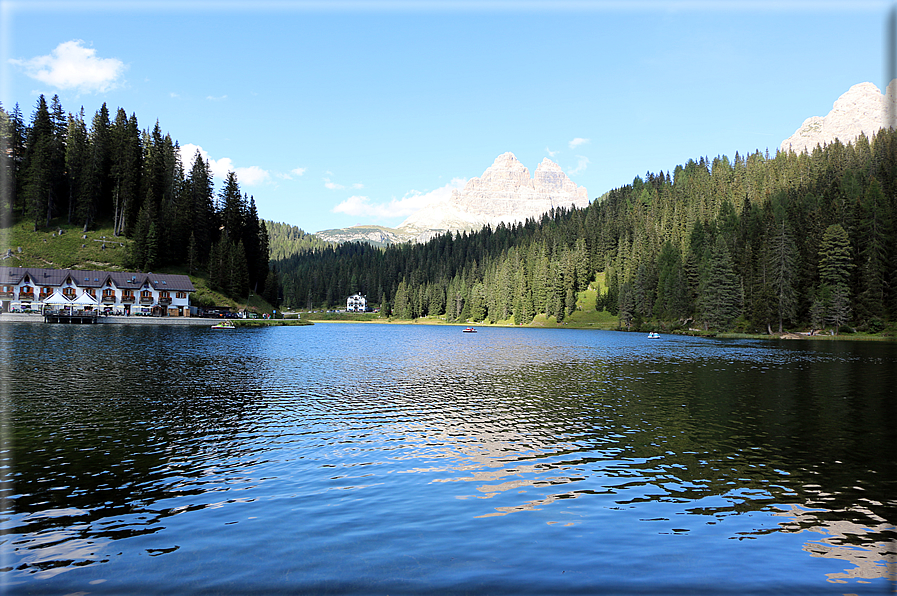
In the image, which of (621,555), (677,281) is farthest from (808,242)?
(621,555)

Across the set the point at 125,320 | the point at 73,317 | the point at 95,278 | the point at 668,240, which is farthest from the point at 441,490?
the point at 668,240

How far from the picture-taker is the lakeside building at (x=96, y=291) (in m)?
140

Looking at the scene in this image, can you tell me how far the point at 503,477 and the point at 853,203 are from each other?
162606 millimetres

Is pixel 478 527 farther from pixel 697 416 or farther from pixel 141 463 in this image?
pixel 697 416

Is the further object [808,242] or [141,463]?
[808,242]

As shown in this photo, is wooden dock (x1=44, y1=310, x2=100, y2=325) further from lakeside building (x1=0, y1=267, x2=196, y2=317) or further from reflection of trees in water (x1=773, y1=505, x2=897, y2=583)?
reflection of trees in water (x1=773, y1=505, x2=897, y2=583)

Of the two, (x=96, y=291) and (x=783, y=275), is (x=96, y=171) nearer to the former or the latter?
(x=96, y=291)

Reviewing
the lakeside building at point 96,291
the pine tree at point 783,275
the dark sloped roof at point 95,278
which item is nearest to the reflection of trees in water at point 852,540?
the pine tree at point 783,275

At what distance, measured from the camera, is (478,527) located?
15.9m

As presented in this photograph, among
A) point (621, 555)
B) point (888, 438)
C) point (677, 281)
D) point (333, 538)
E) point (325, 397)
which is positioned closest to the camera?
point (621, 555)

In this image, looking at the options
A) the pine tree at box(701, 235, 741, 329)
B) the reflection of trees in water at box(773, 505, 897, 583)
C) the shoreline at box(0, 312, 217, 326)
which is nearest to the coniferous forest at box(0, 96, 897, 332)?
the pine tree at box(701, 235, 741, 329)

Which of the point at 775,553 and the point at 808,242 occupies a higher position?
the point at 808,242

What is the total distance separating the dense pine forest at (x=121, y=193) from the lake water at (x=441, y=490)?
137982 mm

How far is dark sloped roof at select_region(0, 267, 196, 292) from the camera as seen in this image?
140 meters
